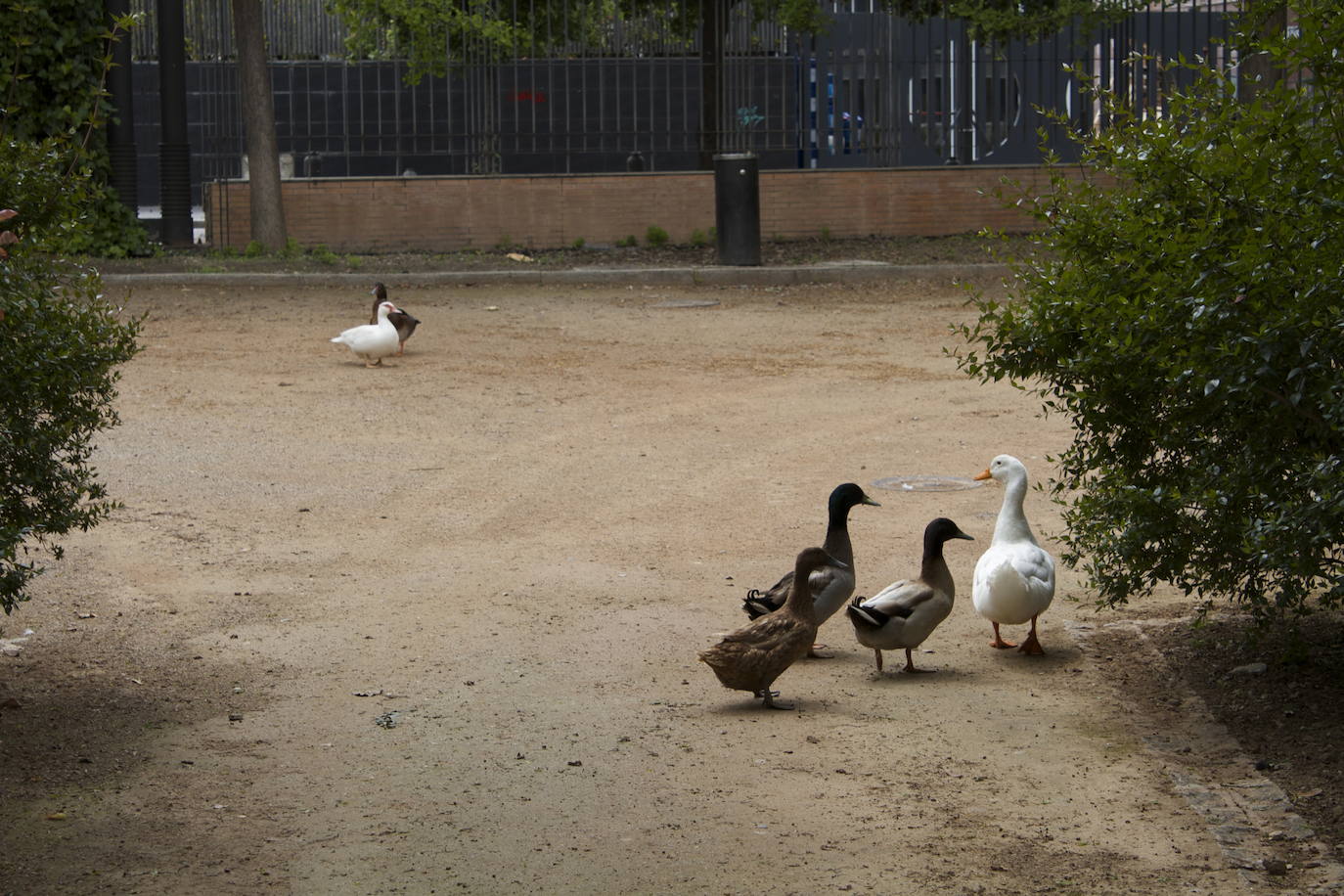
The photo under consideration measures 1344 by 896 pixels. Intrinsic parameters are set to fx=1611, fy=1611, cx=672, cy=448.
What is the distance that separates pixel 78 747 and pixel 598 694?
198cm

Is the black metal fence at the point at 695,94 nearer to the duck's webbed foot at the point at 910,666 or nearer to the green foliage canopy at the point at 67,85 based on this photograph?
the green foliage canopy at the point at 67,85

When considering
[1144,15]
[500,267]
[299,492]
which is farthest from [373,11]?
[299,492]

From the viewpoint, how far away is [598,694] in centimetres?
650

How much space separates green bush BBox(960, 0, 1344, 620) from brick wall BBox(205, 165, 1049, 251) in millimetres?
18245

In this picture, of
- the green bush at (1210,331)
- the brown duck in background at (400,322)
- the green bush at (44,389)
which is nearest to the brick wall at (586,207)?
the brown duck in background at (400,322)

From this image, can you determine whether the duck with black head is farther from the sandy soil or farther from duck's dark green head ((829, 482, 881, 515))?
the sandy soil

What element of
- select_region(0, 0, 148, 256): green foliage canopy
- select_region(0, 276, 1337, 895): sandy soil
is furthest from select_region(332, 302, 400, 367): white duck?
select_region(0, 0, 148, 256): green foliage canopy

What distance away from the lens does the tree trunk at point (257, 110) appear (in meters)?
22.3

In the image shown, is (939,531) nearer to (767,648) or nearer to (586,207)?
(767,648)

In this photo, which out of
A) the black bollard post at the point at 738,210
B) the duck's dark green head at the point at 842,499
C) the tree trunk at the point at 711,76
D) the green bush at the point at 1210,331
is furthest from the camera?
the tree trunk at the point at 711,76

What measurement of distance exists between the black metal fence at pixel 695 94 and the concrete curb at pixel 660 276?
14.5 ft

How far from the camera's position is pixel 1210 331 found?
17.7ft

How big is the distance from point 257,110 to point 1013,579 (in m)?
17.9

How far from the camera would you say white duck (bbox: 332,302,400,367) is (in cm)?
1455
